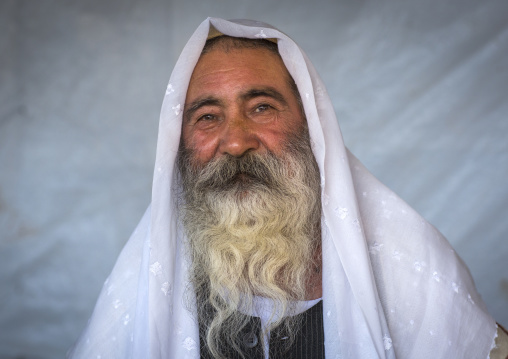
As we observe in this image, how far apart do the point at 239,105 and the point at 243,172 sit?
12.8 inches

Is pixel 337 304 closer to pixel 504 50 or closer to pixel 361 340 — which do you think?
pixel 361 340

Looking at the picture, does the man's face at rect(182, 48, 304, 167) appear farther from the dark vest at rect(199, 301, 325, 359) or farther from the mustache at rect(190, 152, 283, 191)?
the dark vest at rect(199, 301, 325, 359)

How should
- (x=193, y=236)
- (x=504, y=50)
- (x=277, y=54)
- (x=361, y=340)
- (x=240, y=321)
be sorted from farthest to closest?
(x=504, y=50) < (x=277, y=54) < (x=193, y=236) < (x=240, y=321) < (x=361, y=340)

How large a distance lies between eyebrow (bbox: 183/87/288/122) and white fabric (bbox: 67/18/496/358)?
8 centimetres

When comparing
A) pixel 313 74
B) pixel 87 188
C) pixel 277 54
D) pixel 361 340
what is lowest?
pixel 361 340

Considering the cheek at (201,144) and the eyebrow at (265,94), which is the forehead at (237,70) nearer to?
the eyebrow at (265,94)

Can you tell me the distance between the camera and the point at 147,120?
4246 millimetres

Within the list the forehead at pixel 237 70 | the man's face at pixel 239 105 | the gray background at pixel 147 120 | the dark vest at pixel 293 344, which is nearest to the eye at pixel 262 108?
the man's face at pixel 239 105

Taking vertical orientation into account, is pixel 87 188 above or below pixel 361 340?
above

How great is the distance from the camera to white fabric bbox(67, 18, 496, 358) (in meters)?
2.09

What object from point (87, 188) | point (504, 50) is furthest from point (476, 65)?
point (87, 188)

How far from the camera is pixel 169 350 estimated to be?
2164 mm

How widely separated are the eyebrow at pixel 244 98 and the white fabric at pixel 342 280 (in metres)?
0.08

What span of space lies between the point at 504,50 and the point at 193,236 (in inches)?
108
